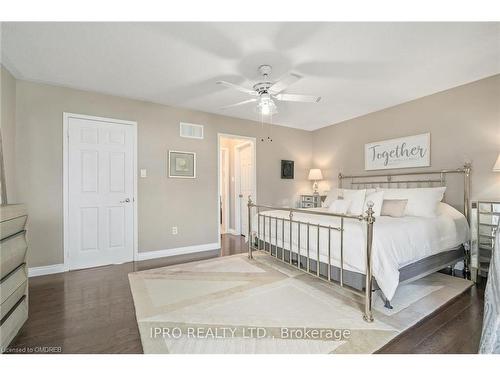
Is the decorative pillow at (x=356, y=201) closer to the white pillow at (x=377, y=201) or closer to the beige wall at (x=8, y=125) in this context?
the white pillow at (x=377, y=201)

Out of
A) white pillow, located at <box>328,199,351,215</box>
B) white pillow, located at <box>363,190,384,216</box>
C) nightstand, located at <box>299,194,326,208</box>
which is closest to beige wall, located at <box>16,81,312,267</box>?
nightstand, located at <box>299,194,326,208</box>

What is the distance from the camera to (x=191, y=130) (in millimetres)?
4105

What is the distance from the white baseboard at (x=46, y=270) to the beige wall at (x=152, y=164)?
66mm

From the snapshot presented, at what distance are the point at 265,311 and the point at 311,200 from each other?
11.1ft

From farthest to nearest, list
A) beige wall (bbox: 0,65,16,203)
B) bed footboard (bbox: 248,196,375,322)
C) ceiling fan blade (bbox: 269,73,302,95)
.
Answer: beige wall (bbox: 0,65,16,203), ceiling fan blade (bbox: 269,73,302,95), bed footboard (bbox: 248,196,375,322)

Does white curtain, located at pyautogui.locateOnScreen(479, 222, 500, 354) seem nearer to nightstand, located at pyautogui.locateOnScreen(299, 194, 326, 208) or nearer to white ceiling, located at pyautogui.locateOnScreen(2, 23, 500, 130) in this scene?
white ceiling, located at pyautogui.locateOnScreen(2, 23, 500, 130)

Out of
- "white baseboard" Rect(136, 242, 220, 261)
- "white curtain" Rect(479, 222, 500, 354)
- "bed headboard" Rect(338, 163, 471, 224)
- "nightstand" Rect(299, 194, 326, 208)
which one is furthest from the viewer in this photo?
"nightstand" Rect(299, 194, 326, 208)

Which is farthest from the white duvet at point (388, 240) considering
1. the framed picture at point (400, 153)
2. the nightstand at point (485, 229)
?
the framed picture at point (400, 153)

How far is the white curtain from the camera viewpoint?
133cm

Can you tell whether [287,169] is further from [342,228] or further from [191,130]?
[342,228]

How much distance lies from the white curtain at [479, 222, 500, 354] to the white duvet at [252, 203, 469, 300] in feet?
1.81

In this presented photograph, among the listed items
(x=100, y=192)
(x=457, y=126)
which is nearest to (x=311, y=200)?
(x=457, y=126)

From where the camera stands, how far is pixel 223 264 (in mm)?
3348
